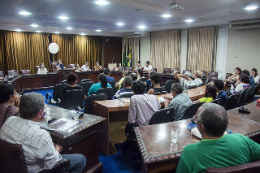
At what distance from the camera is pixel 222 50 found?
28.1 ft

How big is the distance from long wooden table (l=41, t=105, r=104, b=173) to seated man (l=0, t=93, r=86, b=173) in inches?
13.9

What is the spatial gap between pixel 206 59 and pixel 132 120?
24.7 feet

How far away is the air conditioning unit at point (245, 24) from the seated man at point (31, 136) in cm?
794

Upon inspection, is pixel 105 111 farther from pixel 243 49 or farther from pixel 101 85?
pixel 243 49

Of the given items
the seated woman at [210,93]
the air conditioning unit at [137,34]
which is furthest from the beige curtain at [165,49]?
the seated woman at [210,93]

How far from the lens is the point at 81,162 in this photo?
6.31 ft

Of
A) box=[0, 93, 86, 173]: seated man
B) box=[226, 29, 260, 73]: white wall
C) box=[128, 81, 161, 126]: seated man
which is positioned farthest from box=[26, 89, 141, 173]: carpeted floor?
box=[226, 29, 260, 73]: white wall

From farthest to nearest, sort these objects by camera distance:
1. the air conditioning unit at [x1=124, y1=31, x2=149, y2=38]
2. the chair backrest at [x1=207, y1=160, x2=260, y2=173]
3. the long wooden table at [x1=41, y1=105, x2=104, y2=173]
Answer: the air conditioning unit at [x1=124, y1=31, x2=149, y2=38] → the long wooden table at [x1=41, y1=105, x2=104, y2=173] → the chair backrest at [x1=207, y1=160, x2=260, y2=173]

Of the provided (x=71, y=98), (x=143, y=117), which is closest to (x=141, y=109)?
(x=143, y=117)

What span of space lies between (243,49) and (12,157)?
8.80 meters

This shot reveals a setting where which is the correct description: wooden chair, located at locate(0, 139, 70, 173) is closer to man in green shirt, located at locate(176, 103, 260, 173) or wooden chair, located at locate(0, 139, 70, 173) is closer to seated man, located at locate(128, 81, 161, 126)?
man in green shirt, located at locate(176, 103, 260, 173)

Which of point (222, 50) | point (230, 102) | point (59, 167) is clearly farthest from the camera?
point (222, 50)

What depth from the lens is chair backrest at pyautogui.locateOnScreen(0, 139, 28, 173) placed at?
4.42ft

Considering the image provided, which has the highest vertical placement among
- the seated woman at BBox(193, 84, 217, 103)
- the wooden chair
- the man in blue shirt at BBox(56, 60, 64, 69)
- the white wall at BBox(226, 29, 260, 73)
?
the white wall at BBox(226, 29, 260, 73)
